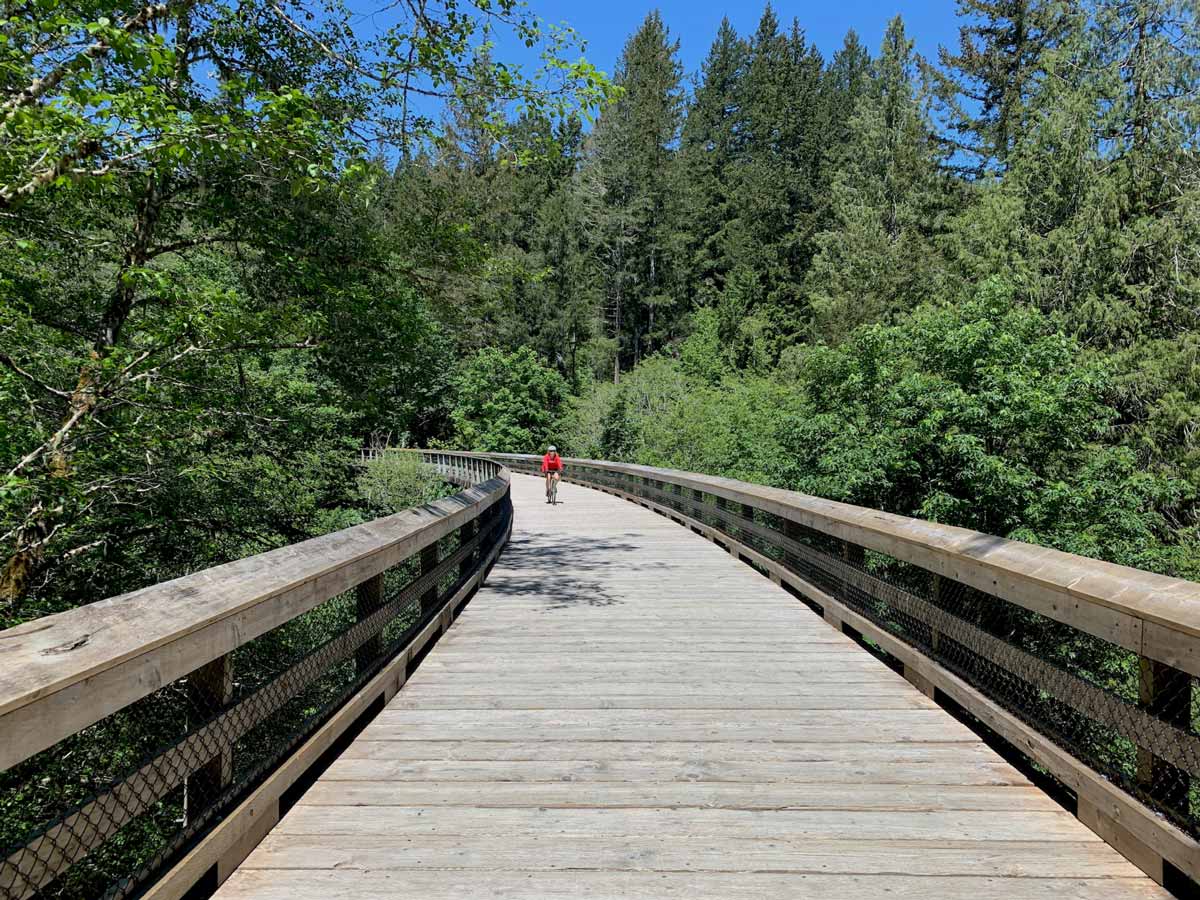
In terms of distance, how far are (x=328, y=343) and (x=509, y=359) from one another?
3432cm

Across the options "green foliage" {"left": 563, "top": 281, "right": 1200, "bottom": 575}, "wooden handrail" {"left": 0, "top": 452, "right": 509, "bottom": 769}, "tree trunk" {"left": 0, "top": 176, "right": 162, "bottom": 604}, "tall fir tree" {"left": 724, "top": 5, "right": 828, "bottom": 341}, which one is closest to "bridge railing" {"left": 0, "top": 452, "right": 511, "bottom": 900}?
"wooden handrail" {"left": 0, "top": 452, "right": 509, "bottom": 769}

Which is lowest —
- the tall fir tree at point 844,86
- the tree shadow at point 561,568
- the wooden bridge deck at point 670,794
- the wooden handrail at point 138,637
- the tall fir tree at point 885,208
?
the tree shadow at point 561,568

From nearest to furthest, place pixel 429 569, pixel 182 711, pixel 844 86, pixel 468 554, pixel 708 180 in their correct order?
pixel 182 711 → pixel 429 569 → pixel 468 554 → pixel 708 180 → pixel 844 86

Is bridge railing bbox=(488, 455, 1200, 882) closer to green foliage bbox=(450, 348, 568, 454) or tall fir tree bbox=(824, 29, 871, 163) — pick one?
green foliage bbox=(450, 348, 568, 454)

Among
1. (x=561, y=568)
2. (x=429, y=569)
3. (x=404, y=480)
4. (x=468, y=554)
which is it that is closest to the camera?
(x=429, y=569)

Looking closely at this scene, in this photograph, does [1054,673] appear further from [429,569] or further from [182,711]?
[429,569]

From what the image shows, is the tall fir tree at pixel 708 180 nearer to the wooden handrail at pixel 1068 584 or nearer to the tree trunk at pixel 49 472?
the tree trunk at pixel 49 472

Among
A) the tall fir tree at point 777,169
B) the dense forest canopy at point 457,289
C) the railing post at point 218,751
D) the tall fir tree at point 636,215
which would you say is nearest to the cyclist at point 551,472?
the dense forest canopy at point 457,289

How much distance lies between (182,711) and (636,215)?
4927 cm

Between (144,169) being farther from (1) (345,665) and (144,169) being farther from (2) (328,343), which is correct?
(1) (345,665)

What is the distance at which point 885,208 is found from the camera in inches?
1346

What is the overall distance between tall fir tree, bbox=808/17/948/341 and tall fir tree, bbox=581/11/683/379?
44.8 ft

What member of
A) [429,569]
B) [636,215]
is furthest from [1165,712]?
[636,215]

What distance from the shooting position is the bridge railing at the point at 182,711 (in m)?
1.58
